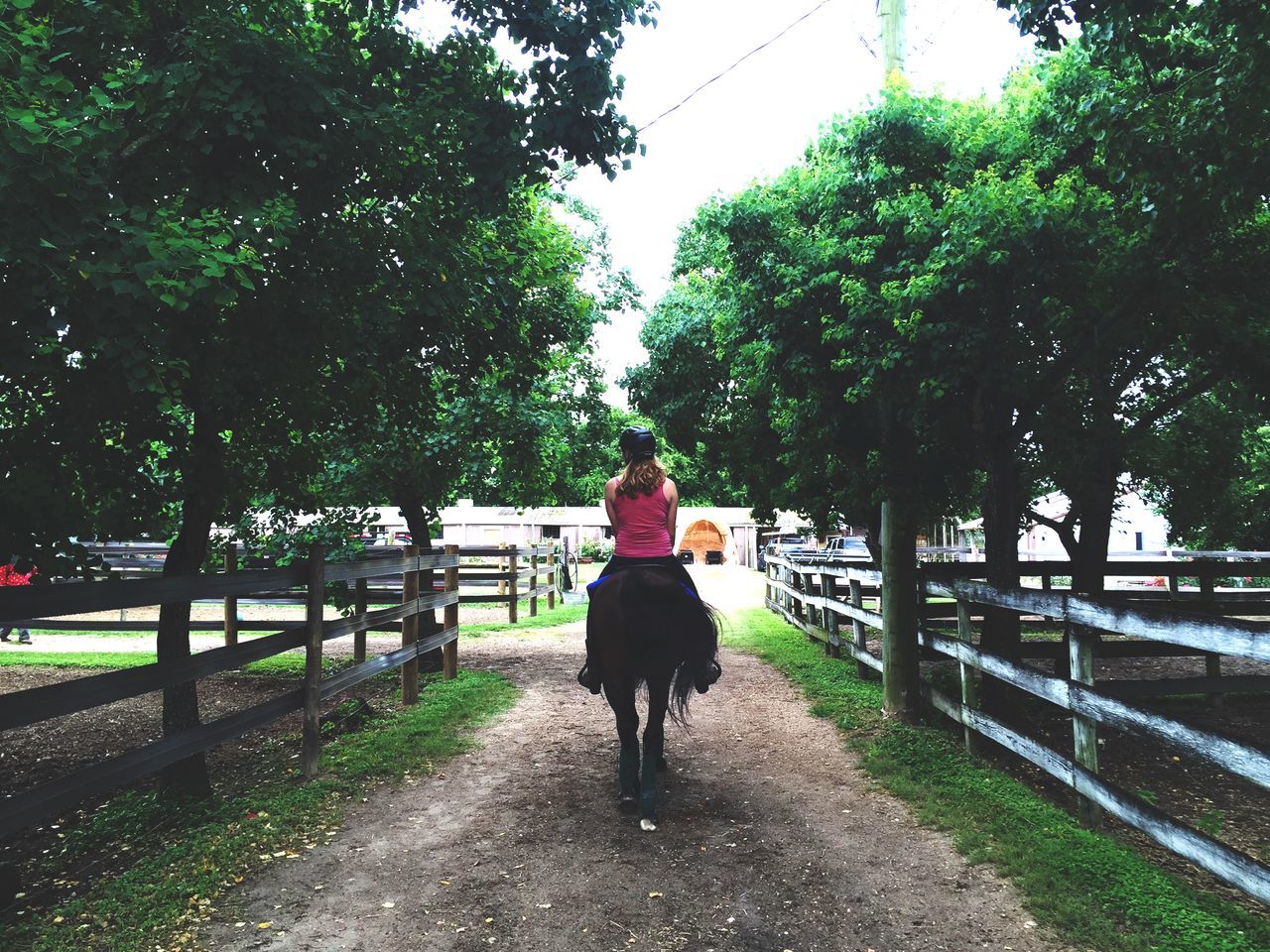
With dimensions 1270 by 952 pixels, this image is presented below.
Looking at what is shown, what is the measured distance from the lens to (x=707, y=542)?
43.5 metres

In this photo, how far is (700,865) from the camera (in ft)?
13.1

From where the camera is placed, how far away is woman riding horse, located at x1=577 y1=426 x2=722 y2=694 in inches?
191

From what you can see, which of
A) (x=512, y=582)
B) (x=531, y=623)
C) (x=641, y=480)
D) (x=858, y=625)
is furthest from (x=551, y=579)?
(x=641, y=480)

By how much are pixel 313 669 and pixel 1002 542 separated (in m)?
5.34

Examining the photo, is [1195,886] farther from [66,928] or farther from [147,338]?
[147,338]

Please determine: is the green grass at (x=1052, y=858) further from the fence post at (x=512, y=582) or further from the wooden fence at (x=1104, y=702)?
the fence post at (x=512, y=582)

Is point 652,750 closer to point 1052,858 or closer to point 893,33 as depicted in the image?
point 1052,858

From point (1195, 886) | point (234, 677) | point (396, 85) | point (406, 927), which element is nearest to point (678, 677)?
point (406, 927)

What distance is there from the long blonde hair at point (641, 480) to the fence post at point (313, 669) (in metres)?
2.32

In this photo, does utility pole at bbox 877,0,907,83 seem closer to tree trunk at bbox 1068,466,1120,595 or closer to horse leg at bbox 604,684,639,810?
tree trunk at bbox 1068,466,1120,595

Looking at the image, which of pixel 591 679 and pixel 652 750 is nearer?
pixel 652 750

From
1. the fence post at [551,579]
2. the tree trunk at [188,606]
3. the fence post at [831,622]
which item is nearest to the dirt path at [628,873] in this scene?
the tree trunk at [188,606]

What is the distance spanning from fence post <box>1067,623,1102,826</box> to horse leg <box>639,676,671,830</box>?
7.08ft

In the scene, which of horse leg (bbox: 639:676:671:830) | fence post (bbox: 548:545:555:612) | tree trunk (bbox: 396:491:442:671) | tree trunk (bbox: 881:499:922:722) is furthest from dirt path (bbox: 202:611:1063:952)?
fence post (bbox: 548:545:555:612)
